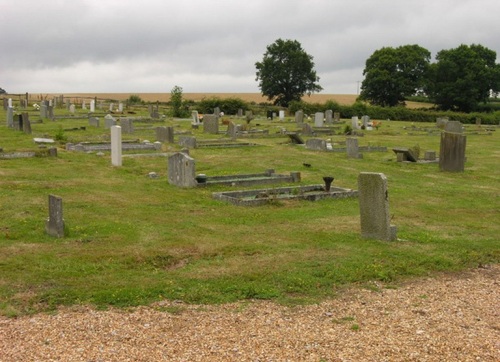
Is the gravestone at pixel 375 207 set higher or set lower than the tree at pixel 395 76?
lower

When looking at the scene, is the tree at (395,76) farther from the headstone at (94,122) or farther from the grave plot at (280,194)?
the grave plot at (280,194)

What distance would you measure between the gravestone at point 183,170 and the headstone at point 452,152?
34.2 ft

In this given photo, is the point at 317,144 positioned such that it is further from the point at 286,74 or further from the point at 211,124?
the point at 286,74

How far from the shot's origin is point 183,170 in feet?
56.2

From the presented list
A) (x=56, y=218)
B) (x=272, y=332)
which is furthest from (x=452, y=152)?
(x=272, y=332)

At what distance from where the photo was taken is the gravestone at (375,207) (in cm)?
1101

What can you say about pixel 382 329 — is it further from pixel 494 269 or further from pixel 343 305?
pixel 494 269

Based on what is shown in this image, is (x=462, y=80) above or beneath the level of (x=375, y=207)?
above

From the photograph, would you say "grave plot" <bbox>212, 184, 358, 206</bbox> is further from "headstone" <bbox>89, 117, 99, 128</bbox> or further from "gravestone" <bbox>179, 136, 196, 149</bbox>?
"headstone" <bbox>89, 117, 99, 128</bbox>

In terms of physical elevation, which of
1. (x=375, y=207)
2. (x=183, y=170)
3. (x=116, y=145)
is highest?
(x=116, y=145)

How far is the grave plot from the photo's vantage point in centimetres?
1477

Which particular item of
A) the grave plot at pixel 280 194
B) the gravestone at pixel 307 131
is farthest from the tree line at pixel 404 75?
the grave plot at pixel 280 194

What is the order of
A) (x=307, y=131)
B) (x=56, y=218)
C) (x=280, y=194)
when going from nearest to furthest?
(x=56, y=218) < (x=280, y=194) < (x=307, y=131)

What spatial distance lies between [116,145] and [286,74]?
69.0 m
